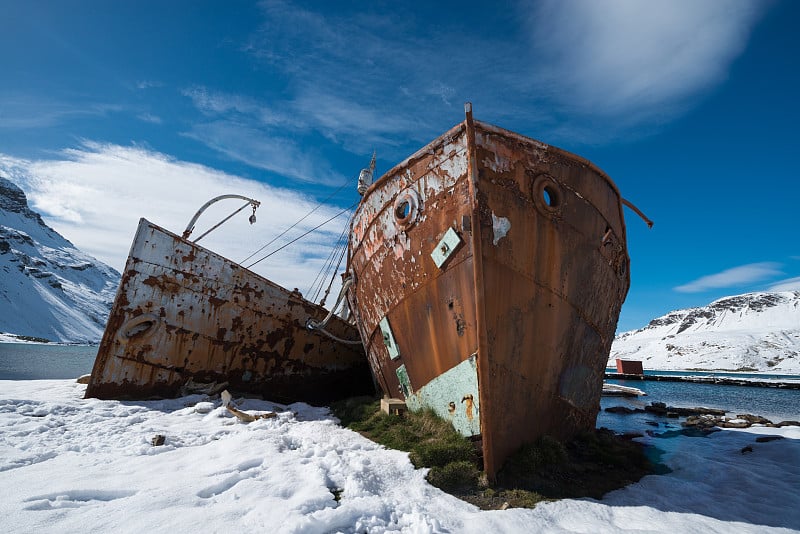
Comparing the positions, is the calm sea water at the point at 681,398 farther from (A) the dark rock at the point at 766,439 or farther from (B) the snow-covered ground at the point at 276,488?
(B) the snow-covered ground at the point at 276,488

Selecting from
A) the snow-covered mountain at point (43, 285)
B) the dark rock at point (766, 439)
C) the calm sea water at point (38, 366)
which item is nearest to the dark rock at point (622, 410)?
the dark rock at point (766, 439)

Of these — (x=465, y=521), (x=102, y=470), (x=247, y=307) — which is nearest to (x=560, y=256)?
(x=465, y=521)

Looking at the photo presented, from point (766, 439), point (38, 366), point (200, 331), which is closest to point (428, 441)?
point (200, 331)

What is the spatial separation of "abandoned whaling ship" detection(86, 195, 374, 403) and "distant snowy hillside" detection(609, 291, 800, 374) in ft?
236

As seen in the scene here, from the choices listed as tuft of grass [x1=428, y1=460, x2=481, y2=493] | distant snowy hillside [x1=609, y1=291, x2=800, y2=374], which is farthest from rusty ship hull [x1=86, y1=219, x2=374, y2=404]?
distant snowy hillside [x1=609, y1=291, x2=800, y2=374]

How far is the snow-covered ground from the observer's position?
7.75ft

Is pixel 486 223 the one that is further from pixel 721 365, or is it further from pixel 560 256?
pixel 721 365

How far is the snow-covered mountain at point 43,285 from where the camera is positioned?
103000 mm

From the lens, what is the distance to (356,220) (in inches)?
215

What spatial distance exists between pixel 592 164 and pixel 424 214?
6.90ft

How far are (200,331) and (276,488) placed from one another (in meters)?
4.85

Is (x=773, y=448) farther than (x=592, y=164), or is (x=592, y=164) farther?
(x=773, y=448)

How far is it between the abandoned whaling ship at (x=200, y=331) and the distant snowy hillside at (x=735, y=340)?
2832 inches

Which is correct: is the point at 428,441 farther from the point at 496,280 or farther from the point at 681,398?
the point at 681,398
